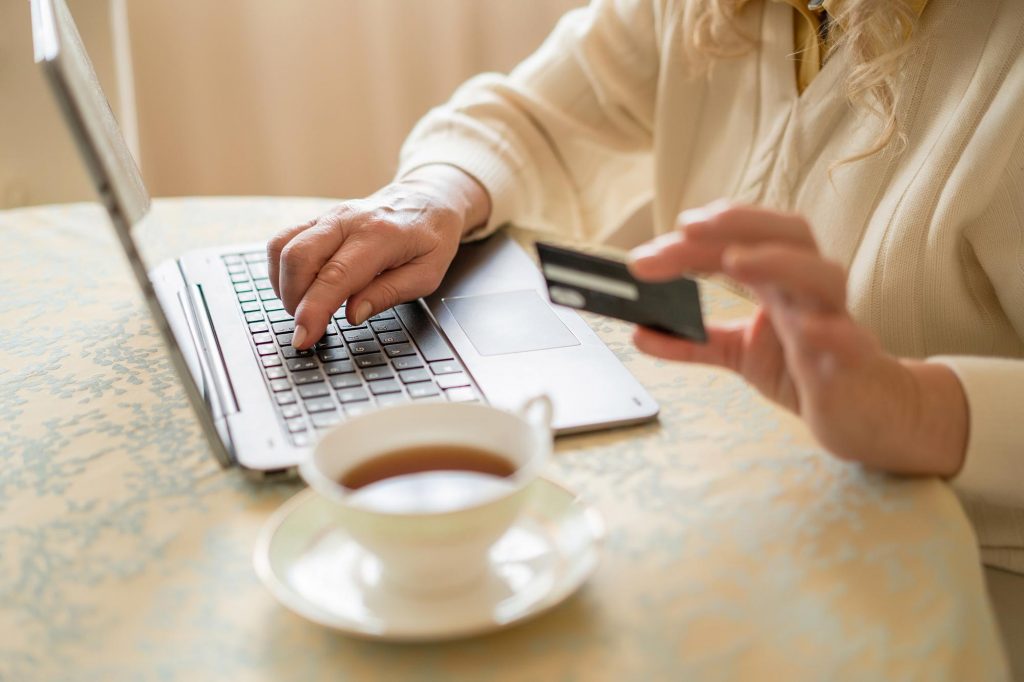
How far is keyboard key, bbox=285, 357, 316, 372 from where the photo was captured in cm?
73

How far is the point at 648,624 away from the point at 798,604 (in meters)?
0.08

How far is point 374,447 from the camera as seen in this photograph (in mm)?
526

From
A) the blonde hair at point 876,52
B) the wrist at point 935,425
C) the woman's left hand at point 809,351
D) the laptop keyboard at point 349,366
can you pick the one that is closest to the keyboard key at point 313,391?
the laptop keyboard at point 349,366

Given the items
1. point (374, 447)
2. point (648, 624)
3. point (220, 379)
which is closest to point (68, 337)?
point (220, 379)

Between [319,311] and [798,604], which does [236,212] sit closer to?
[319,311]

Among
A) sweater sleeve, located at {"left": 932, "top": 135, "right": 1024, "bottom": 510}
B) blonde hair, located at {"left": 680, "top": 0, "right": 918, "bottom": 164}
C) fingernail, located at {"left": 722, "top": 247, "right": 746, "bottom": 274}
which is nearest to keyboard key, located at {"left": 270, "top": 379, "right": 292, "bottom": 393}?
fingernail, located at {"left": 722, "top": 247, "right": 746, "bottom": 274}

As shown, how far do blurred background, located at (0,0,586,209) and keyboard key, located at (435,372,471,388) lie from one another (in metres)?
1.43

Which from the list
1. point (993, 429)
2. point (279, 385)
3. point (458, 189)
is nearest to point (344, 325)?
point (279, 385)

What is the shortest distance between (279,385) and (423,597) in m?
0.27

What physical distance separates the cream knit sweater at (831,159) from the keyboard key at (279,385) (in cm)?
42

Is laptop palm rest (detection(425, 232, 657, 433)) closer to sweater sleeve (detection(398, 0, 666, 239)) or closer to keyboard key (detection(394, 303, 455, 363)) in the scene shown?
keyboard key (detection(394, 303, 455, 363))

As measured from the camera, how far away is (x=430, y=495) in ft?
1.67

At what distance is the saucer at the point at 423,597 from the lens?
453mm

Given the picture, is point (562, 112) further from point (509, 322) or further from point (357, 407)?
point (357, 407)
